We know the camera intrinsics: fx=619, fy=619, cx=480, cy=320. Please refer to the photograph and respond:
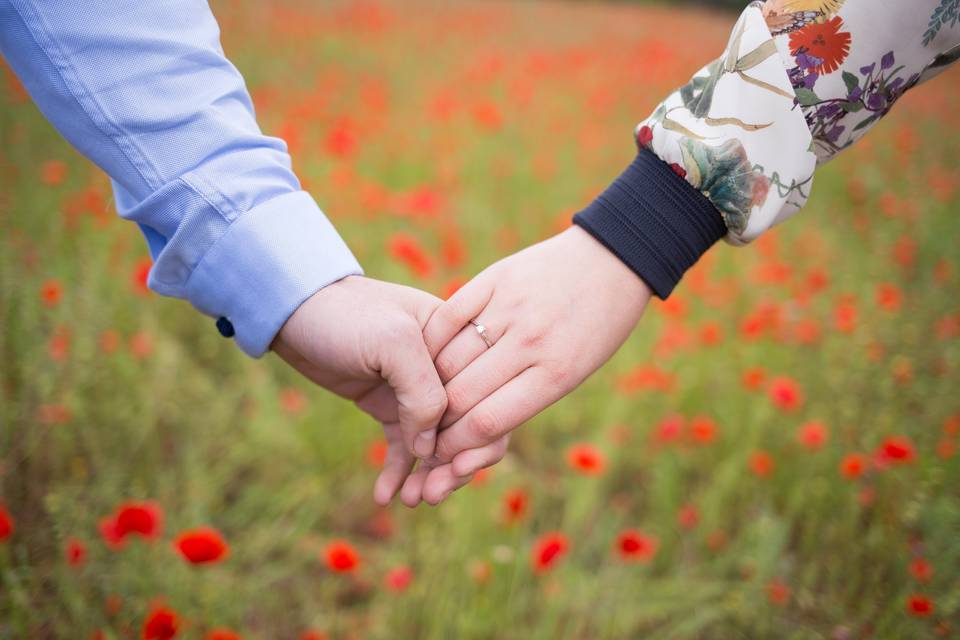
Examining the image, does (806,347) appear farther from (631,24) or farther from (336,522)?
(631,24)

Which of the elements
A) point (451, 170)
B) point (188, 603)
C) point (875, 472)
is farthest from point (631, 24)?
point (188, 603)

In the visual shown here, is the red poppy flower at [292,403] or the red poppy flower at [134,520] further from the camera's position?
the red poppy flower at [292,403]

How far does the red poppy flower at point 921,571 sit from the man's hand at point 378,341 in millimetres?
804

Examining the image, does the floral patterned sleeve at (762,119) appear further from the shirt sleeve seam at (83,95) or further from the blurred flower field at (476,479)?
the shirt sleeve seam at (83,95)

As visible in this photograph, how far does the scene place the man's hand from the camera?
2.59 feet

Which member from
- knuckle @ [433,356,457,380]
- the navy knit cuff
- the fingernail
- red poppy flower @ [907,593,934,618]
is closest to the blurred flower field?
red poppy flower @ [907,593,934,618]

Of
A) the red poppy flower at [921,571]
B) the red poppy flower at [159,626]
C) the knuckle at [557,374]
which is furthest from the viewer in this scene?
the red poppy flower at [921,571]

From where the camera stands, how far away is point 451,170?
9.07ft

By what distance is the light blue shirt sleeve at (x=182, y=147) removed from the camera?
75 cm

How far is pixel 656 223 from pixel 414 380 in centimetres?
38

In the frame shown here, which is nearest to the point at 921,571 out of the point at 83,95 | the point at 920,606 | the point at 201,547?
the point at 920,606

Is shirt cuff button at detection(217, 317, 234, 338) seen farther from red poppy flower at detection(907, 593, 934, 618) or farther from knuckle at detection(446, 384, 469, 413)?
red poppy flower at detection(907, 593, 934, 618)

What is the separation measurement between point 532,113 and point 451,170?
53.2 inches

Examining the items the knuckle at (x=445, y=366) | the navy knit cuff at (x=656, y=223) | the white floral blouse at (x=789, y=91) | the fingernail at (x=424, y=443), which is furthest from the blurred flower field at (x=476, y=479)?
the white floral blouse at (x=789, y=91)
